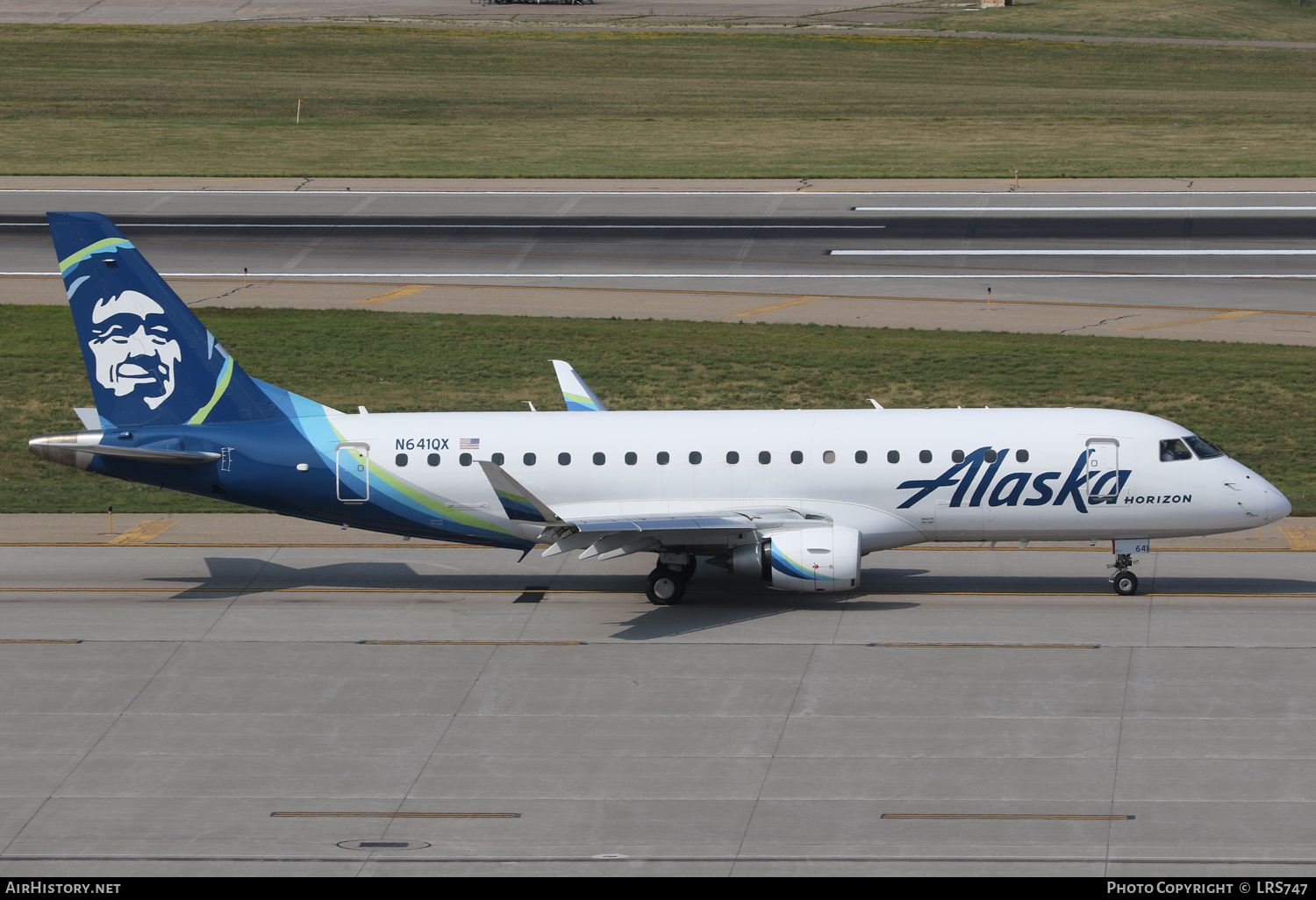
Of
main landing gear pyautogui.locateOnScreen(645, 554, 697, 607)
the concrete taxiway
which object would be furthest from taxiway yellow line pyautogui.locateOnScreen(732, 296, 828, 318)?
main landing gear pyautogui.locateOnScreen(645, 554, 697, 607)

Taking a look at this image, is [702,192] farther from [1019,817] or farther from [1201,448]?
[1019,817]

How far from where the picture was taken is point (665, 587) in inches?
1169

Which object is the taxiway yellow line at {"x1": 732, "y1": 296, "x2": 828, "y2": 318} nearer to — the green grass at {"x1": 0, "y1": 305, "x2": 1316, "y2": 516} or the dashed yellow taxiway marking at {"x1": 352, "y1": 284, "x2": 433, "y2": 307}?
the green grass at {"x1": 0, "y1": 305, "x2": 1316, "y2": 516}

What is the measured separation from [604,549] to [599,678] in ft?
10.8

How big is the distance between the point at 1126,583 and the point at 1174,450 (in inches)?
108

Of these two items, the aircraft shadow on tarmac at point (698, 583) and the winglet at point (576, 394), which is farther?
the winglet at point (576, 394)

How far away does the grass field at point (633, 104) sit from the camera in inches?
2926

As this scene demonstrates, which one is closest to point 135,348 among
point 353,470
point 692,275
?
point 353,470

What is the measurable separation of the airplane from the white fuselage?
0.12 feet

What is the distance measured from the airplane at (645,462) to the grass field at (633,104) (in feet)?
142

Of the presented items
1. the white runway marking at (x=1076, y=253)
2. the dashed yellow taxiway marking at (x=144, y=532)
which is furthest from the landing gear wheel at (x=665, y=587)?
the white runway marking at (x=1076, y=253)

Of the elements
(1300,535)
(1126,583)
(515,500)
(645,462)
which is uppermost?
(515,500)

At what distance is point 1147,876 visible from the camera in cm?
1841

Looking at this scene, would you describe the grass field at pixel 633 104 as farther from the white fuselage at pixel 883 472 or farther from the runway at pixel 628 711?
the white fuselage at pixel 883 472
